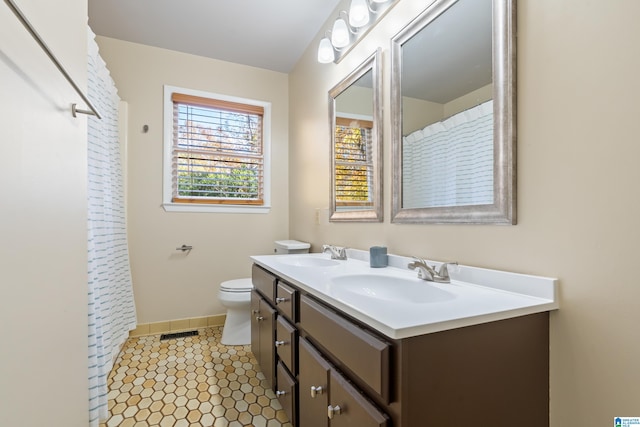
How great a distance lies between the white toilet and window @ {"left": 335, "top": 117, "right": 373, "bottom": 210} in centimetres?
69

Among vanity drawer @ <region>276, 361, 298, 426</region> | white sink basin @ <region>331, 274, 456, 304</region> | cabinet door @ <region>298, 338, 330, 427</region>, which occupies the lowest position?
vanity drawer @ <region>276, 361, 298, 426</region>

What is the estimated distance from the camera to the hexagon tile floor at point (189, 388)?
1445 millimetres

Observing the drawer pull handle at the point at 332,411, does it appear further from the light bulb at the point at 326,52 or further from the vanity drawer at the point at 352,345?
the light bulb at the point at 326,52

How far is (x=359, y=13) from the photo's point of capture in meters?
1.62

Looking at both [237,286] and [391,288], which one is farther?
[237,286]

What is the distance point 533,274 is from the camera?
0.91m

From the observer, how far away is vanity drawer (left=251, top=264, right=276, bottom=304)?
1.50 meters

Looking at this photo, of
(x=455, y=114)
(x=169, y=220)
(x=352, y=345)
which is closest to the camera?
(x=352, y=345)

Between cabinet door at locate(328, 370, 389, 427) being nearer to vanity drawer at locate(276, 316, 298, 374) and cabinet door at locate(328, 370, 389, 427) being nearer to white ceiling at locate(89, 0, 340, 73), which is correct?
vanity drawer at locate(276, 316, 298, 374)

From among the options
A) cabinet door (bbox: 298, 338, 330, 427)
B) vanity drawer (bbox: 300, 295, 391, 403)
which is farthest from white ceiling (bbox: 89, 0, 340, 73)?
cabinet door (bbox: 298, 338, 330, 427)

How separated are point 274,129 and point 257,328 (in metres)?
1.93

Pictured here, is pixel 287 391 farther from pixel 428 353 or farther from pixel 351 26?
pixel 351 26

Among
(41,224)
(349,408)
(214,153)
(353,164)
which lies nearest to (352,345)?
(349,408)

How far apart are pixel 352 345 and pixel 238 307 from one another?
5.48 feet
